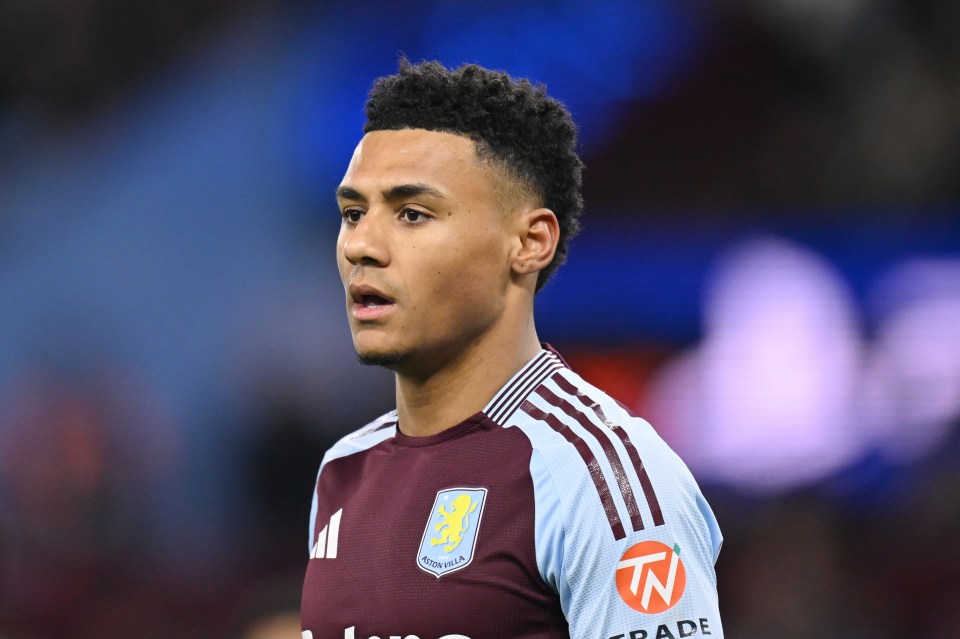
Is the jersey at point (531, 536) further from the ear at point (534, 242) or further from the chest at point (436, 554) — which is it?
the ear at point (534, 242)

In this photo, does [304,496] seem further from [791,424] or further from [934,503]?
[934,503]

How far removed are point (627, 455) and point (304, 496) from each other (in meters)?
4.22

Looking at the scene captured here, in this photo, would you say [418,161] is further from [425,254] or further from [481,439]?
[481,439]

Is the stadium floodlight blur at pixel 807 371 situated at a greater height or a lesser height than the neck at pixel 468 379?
greater

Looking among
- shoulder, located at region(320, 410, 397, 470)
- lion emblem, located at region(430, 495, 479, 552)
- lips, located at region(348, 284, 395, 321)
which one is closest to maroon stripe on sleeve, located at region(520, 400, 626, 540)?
lion emblem, located at region(430, 495, 479, 552)

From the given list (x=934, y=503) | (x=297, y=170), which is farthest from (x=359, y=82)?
(x=934, y=503)

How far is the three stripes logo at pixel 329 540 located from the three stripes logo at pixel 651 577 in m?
0.72

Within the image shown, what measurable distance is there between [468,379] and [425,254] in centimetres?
31

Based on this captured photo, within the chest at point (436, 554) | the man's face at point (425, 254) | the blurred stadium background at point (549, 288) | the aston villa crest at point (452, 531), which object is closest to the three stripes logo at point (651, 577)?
the chest at point (436, 554)

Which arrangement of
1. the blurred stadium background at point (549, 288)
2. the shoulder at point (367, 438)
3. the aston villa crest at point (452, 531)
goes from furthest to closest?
the blurred stadium background at point (549, 288) < the shoulder at point (367, 438) < the aston villa crest at point (452, 531)

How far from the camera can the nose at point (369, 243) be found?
2488 mm

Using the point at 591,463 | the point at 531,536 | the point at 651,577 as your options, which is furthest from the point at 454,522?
the point at 651,577

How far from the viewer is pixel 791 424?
6.33 m

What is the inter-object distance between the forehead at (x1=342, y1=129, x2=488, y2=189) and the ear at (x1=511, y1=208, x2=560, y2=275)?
15 centimetres
